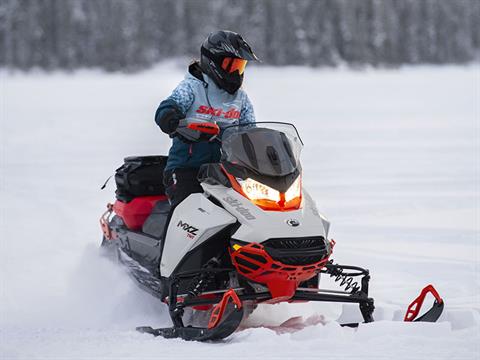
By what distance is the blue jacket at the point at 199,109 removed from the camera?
15.7ft

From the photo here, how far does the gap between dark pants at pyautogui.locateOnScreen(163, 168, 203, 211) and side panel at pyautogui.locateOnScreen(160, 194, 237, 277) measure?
0.13 metres

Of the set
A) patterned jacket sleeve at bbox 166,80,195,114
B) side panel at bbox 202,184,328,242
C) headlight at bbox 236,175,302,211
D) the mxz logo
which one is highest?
patterned jacket sleeve at bbox 166,80,195,114

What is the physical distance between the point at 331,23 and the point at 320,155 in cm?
4508

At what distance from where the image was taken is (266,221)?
160 inches

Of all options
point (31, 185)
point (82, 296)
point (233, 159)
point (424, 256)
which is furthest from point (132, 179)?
point (31, 185)

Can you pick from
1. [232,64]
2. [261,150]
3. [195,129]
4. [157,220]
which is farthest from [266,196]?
[157,220]

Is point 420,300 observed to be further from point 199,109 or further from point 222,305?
point 199,109

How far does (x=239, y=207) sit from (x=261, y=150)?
0.35 meters

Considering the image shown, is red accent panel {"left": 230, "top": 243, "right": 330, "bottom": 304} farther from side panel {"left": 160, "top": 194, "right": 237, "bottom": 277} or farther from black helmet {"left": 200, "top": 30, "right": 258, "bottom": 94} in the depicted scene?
black helmet {"left": 200, "top": 30, "right": 258, "bottom": 94}

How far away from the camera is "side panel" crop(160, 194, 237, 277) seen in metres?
4.23

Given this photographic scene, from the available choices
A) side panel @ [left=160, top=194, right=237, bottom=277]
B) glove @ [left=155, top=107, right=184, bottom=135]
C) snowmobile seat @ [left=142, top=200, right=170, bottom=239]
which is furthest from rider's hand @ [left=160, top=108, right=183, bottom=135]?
snowmobile seat @ [left=142, top=200, right=170, bottom=239]

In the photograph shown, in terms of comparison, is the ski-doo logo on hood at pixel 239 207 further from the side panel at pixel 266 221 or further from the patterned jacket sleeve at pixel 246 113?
the patterned jacket sleeve at pixel 246 113

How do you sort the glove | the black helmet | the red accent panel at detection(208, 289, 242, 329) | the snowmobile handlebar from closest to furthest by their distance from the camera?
the red accent panel at detection(208, 289, 242, 329)
the snowmobile handlebar
the glove
the black helmet

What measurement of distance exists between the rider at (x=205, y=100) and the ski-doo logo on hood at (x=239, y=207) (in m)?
0.51
